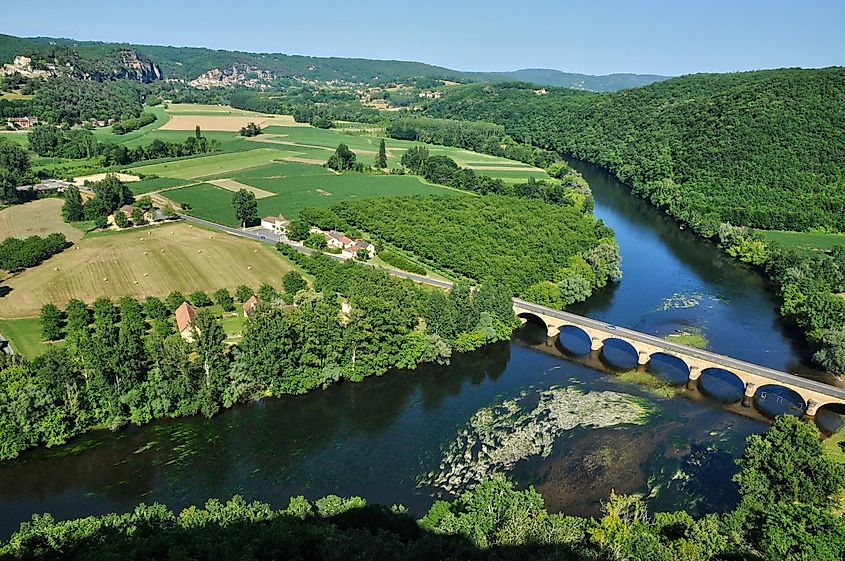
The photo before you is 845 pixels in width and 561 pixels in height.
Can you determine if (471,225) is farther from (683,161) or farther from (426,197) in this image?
(683,161)

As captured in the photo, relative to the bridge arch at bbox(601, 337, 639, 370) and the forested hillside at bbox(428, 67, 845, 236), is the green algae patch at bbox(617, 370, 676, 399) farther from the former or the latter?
the forested hillside at bbox(428, 67, 845, 236)

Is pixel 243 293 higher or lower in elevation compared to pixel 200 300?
higher

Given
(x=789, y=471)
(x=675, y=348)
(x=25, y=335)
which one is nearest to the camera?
(x=789, y=471)

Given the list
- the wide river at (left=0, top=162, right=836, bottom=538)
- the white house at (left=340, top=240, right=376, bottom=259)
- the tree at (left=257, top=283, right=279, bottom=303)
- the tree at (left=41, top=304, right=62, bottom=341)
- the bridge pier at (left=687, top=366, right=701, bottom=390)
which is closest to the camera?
the wide river at (left=0, top=162, right=836, bottom=538)

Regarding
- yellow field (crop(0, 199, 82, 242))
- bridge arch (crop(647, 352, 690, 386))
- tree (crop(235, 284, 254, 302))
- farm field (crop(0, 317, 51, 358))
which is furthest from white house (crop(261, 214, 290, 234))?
bridge arch (crop(647, 352, 690, 386))

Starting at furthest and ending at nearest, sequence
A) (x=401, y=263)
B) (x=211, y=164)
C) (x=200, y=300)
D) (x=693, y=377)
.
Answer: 1. (x=211, y=164)
2. (x=401, y=263)
3. (x=200, y=300)
4. (x=693, y=377)

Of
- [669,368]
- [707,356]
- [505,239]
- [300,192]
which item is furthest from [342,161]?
[707,356]

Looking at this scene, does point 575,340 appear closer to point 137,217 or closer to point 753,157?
point 137,217
